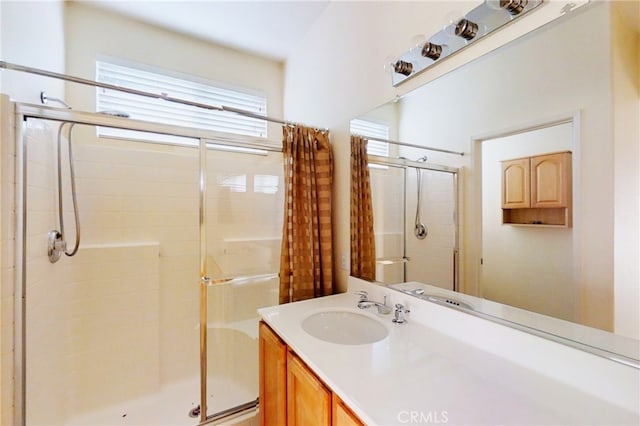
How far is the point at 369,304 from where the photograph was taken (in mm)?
1461

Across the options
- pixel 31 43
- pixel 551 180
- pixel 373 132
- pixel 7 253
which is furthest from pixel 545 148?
pixel 31 43

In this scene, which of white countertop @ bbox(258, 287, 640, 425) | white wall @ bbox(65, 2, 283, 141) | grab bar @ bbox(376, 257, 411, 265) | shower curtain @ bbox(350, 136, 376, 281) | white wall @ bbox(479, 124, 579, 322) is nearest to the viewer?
white countertop @ bbox(258, 287, 640, 425)

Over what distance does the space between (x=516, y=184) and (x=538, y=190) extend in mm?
72

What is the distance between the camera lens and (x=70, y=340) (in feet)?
5.82

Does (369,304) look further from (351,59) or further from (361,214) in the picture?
(351,59)

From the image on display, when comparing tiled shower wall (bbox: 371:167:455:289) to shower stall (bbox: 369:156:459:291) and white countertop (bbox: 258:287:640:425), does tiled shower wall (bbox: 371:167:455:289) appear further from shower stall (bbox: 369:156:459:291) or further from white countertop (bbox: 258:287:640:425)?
white countertop (bbox: 258:287:640:425)

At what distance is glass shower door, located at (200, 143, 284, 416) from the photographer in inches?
74.3

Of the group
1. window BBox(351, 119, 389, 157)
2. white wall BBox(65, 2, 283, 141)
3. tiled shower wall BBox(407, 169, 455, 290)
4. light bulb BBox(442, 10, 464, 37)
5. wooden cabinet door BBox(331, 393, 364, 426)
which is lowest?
wooden cabinet door BBox(331, 393, 364, 426)

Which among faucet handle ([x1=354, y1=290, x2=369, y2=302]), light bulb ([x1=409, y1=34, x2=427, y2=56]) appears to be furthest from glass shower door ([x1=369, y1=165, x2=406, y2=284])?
light bulb ([x1=409, y1=34, x2=427, y2=56])

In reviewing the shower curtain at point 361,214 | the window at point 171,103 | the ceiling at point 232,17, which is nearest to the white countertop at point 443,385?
the shower curtain at point 361,214

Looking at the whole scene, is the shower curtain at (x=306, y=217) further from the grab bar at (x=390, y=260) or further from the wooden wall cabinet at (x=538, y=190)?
the wooden wall cabinet at (x=538, y=190)

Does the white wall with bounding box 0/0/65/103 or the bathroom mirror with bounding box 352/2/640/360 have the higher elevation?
the white wall with bounding box 0/0/65/103

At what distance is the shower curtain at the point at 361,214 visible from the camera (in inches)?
65.9

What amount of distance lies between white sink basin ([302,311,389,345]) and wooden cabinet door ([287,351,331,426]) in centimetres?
22
